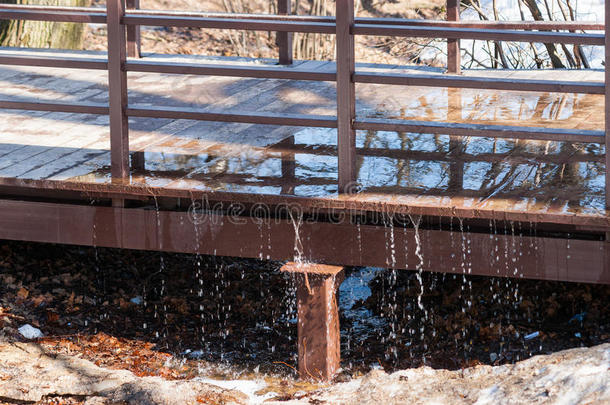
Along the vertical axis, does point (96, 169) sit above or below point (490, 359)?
above

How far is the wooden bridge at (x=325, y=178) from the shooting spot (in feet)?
15.9

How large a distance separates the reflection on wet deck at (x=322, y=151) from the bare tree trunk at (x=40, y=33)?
12.3 ft

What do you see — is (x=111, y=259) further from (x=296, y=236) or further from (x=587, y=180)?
(x=587, y=180)

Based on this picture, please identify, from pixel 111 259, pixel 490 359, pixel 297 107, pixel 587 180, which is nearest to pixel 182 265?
pixel 111 259

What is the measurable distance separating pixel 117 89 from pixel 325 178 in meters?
1.28

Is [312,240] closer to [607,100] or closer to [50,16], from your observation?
[607,100]

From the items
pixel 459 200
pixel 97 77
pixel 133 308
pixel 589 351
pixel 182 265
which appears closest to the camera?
pixel 589 351

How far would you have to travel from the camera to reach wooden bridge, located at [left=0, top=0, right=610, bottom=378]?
485cm

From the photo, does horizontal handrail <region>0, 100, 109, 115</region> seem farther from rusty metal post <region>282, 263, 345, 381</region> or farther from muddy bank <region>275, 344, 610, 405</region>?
muddy bank <region>275, 344, 610, 405</region>

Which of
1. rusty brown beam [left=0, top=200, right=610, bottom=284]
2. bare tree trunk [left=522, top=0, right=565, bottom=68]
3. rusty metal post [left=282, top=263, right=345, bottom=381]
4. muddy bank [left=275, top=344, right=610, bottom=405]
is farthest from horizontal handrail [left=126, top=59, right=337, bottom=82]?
bare tree trunk [left=522, top=0, right=565, bottom=68]

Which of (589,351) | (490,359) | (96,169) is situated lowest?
(490,359)

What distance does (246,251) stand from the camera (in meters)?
5.48

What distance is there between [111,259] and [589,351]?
4316mm

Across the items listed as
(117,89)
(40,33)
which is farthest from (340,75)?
(40,33)
